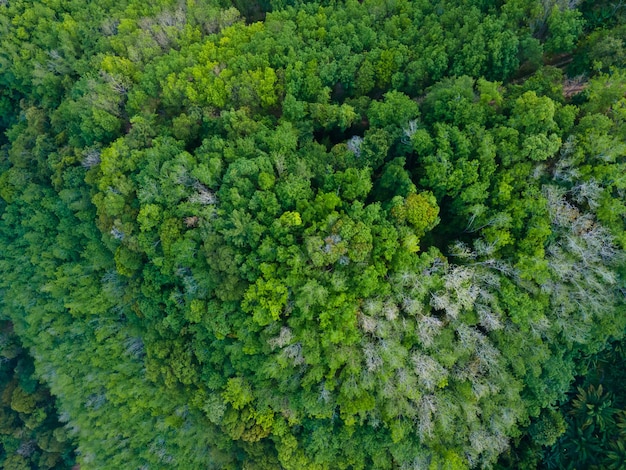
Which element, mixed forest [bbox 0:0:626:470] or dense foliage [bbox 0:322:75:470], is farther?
dense foliage [bbox 0:322:75:470]

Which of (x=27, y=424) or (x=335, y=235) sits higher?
(x=335, y=235)

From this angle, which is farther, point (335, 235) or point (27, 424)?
point (27, 424)

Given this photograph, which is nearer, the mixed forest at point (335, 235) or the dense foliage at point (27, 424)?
the mixed forest at point (335, 235)

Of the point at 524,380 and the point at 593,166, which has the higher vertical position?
the point at 593,166

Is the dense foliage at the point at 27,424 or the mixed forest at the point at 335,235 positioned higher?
the mixed forest at the point at 335,235

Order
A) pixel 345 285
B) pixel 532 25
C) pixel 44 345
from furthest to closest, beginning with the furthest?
1. pixel 44 345
2. pixel 532 25
3. pixel 345 285

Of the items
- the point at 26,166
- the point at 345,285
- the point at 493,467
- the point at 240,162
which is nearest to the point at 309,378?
the point at 345,285

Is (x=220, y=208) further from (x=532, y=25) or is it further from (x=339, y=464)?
(x=532, y=25)

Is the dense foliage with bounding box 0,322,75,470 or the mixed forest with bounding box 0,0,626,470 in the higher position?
the mixed forest with bounding box 0,0,626,470
